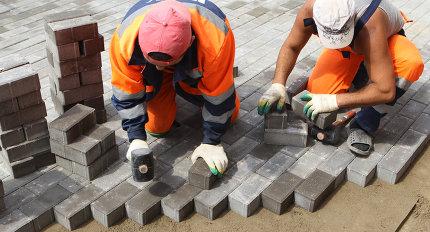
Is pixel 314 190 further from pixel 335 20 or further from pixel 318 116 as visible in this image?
pixel 335 20

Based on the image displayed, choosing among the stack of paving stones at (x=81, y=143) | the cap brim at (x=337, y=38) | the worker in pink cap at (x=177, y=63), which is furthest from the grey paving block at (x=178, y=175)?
the cap brim at (x=337, y=38)

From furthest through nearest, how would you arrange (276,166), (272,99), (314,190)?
(272,99), (276,166), (314,190)

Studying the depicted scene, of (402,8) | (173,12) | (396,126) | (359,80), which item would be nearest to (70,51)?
(173,12)

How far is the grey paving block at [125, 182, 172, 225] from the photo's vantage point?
11.3ft

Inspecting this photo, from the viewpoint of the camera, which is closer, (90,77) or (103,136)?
(103,136)

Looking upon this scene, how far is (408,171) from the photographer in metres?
4.05

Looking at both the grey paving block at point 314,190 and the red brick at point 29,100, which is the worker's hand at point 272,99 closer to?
the grey paving block at point 314,190

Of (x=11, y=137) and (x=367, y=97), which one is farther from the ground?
(x=367, y=97)

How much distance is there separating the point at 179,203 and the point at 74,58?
1.43 m

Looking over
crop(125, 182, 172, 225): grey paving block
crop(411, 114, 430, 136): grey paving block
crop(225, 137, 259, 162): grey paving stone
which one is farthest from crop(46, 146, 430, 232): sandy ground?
crop(411, 114, 430, 136): grey paving block

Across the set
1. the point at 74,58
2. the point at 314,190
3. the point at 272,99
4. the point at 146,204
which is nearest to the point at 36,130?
the point at 74,58

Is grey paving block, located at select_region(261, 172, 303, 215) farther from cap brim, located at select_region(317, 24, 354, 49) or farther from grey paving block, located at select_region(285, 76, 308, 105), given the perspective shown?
cap brim, located at select_region(317, 24, 354, 49)

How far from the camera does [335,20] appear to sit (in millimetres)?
3504

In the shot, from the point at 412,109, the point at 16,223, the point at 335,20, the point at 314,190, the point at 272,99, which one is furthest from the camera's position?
the point at 412,109
